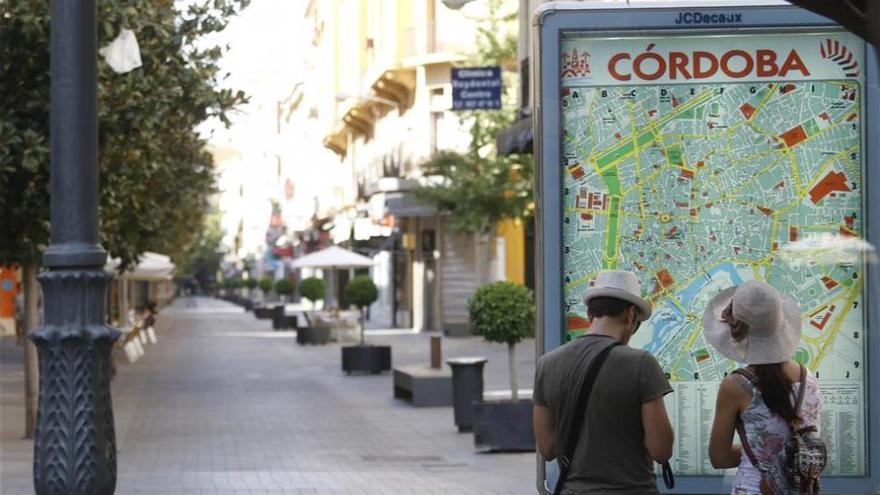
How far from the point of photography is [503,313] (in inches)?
669

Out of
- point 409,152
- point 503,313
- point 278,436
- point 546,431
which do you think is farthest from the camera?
point 409,152

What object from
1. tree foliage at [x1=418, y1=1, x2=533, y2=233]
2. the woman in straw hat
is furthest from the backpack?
tree foliage at [x1=418, y1=1, x2=533, y2=233]

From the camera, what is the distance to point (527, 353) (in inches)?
1348

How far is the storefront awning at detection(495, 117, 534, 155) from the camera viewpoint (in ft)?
52.5

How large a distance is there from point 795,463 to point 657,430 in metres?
0.44

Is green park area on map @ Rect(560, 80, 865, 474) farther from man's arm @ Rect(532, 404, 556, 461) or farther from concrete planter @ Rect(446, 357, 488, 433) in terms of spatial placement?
concrete planter @ Rect(446, 357, 488, 433)

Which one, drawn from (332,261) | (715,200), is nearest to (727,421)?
(715,200)

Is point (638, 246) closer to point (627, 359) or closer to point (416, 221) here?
point (627, 359)

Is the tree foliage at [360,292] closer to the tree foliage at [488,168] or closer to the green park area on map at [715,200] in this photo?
the tree foliage at [488,168]

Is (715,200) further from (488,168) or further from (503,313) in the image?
(488,168)

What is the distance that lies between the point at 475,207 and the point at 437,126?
8786 mm

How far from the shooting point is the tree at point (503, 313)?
55.6ft

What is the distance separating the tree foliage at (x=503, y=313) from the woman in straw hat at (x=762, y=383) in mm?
11773

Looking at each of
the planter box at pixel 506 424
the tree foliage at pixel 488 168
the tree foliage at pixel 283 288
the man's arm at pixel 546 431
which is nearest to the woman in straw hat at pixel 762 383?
the man's arm at pixel 546 431
